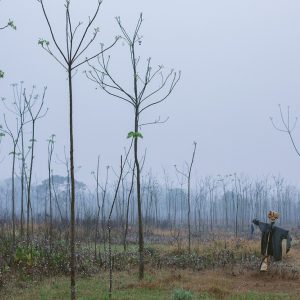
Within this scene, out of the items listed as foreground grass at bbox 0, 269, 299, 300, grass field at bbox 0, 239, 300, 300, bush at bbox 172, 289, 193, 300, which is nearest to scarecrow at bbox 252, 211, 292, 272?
grass field at bbox 0, 239, 300, 300

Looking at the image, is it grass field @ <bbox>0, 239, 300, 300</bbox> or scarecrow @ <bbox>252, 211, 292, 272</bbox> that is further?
scarecrow @ <bbox>252, 211, 292, 272</bbox>

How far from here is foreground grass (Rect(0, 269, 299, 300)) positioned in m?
8.08

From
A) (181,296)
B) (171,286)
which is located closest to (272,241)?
(171,286)

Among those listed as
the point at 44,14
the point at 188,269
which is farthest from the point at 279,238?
the point at 44,14

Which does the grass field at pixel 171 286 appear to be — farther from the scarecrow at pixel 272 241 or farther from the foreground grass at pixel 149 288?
the scarecrow at pixel 272 241

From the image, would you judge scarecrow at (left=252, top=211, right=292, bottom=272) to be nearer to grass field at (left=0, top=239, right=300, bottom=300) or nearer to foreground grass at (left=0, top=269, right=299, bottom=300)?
grass field at (left=0, top=239, right=300, bottom=300)

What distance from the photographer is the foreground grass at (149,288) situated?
8.08 meters

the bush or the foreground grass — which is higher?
the bush

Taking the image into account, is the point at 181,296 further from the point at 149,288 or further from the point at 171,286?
the point at 171,286

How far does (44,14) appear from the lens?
250 inches

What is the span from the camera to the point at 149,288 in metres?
8.73

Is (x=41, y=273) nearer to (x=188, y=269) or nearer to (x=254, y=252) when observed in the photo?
(x=188, y=269)

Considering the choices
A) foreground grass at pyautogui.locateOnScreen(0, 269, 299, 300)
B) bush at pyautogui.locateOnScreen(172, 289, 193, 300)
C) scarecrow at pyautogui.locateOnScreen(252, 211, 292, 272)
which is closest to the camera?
bush at pyautogui.locateOnScreen(172, 289, 193, 300)

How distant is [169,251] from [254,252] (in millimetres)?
3080
